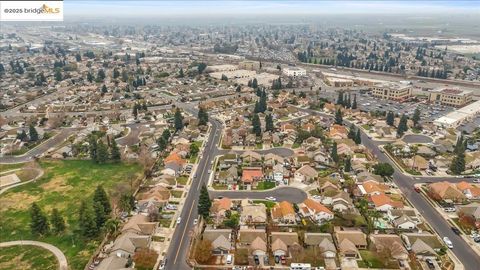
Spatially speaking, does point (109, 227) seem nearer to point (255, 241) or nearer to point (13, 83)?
point (255, 241)

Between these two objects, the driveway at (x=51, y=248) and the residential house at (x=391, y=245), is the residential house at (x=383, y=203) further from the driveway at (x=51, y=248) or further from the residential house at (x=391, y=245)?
the driveway at (x=51, y=248)

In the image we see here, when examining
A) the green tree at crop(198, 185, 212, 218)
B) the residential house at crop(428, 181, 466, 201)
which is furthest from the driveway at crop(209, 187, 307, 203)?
the residential house at crop(428, 181, 466, 201)

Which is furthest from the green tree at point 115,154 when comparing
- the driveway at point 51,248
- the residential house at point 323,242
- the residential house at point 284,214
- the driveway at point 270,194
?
the residential house at point 323,242

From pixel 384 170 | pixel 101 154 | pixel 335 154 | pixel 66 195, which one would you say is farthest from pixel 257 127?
pixel 66 195

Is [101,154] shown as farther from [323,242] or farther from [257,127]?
[323,242]

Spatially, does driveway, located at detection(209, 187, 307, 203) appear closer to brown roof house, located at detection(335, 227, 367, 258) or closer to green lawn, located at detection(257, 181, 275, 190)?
green lawn, located at detection(257, 181, 275, 190)
